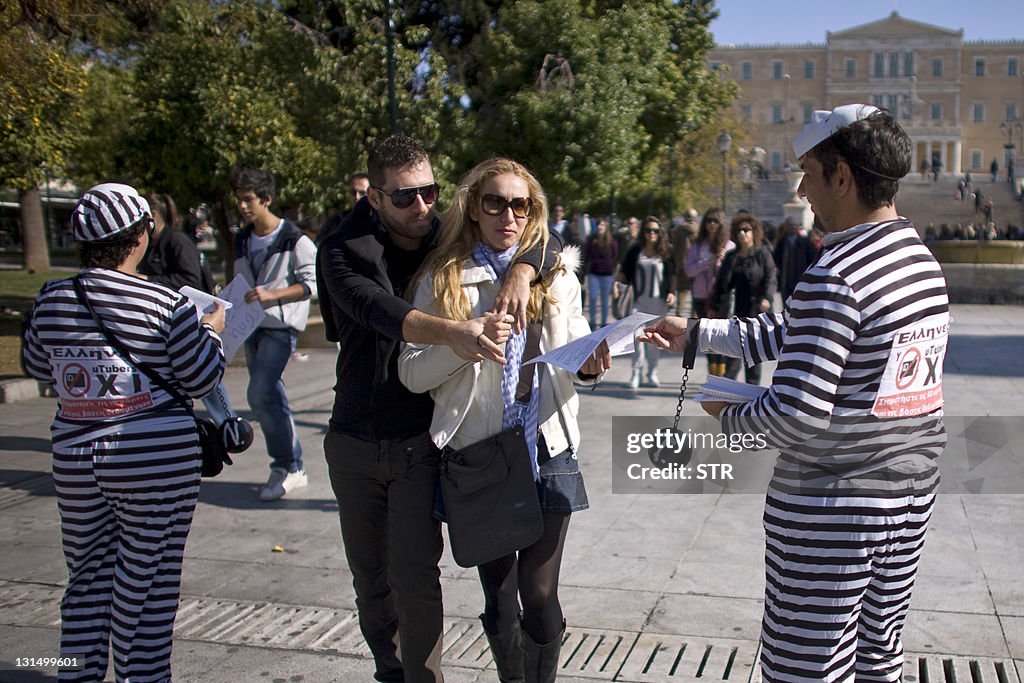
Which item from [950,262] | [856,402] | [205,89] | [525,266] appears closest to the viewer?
[856,402]

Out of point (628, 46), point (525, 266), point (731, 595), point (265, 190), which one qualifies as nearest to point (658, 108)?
point (628, 46)

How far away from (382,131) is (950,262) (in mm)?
14096

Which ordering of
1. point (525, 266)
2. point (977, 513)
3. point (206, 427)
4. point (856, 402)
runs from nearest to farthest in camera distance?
1. point (856, 402)
2. point (525, 266)
3. point (206, 427)
4. point (977, 513)

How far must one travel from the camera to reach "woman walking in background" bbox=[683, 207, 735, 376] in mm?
9414

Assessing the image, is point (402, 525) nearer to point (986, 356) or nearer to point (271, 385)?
point (271, 385)

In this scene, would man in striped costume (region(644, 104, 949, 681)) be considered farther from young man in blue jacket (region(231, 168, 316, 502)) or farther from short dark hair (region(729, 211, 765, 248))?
short dark hair (region(729, 211, 765, 248))

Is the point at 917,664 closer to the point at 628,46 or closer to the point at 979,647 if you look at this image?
the point at 979,647

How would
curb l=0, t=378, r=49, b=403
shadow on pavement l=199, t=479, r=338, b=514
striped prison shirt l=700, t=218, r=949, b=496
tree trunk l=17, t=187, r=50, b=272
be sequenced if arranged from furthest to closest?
1. tree trunk l=17, t=187, r=50, b=272
2. curb l=0, t=378, r=49, b=403
3. shadow on pavement l=199, t=479, r=338, b=514
4. striped prison shirt l=700, t=218, r=949, b=496

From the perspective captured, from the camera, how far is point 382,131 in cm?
1345

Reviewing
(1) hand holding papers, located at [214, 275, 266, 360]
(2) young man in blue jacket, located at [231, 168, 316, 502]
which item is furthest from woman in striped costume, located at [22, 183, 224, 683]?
(2) young man in blue jacket, located at [231, 168, 316, 502]

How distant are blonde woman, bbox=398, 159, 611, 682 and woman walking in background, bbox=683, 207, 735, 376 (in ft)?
20.0

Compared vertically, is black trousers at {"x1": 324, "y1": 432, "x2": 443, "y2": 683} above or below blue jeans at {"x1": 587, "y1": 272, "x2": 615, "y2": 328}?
above

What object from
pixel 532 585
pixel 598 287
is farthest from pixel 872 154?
pixel 598 287

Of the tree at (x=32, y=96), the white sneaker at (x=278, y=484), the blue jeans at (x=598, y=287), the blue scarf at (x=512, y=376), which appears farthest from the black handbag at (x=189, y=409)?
the blue jeans at (x=598, y=287)
